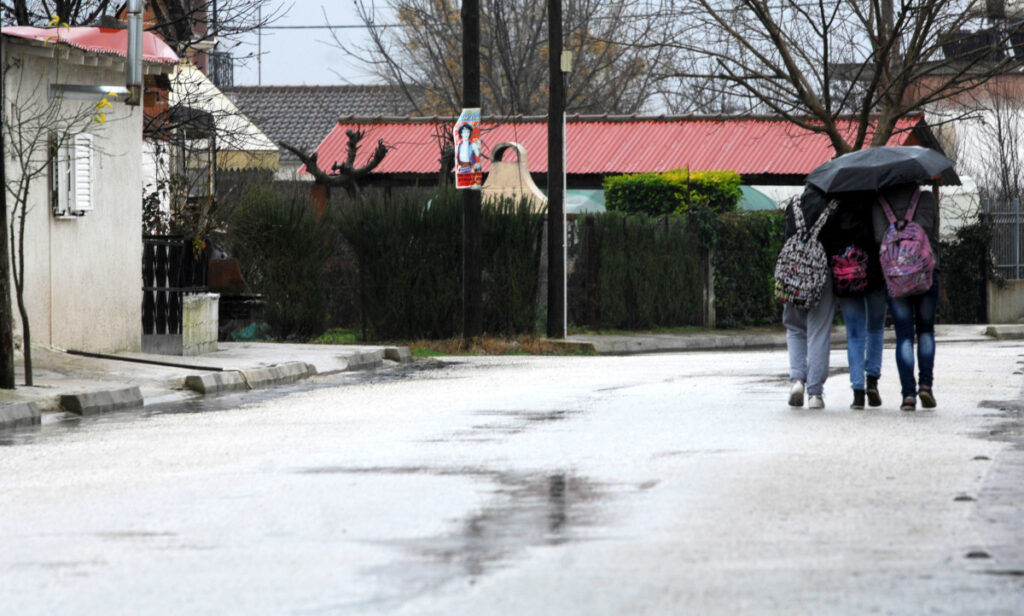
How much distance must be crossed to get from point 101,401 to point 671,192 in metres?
17.7

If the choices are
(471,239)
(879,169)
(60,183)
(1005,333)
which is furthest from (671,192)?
(879,169)

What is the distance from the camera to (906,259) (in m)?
10.6

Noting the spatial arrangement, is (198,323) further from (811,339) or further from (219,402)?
(811,339)

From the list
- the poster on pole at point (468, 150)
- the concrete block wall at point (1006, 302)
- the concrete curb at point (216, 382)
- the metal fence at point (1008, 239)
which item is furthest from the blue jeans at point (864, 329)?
the metal fence at point (1008, 239)

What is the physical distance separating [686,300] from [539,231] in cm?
441

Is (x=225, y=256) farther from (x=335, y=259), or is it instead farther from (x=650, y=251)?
(x=650, y=251)

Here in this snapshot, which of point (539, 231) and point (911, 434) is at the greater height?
point (539, 231)

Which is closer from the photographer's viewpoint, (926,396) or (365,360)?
(926,396)

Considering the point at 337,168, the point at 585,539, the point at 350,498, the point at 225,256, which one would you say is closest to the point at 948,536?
the point at 585,539

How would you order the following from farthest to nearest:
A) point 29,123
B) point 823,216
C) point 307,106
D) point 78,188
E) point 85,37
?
point 307,106 < point 78,188 < point 85,37 < point 29,123 < point 823,216

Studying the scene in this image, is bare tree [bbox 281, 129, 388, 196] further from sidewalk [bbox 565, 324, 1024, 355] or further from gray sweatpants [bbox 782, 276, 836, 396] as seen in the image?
gray sweatpants [bbox 782, 276, 836, 396]

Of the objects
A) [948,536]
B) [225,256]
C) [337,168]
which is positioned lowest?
[948,536]

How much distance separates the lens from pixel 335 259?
2334cm

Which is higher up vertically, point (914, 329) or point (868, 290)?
point (868, 290)
